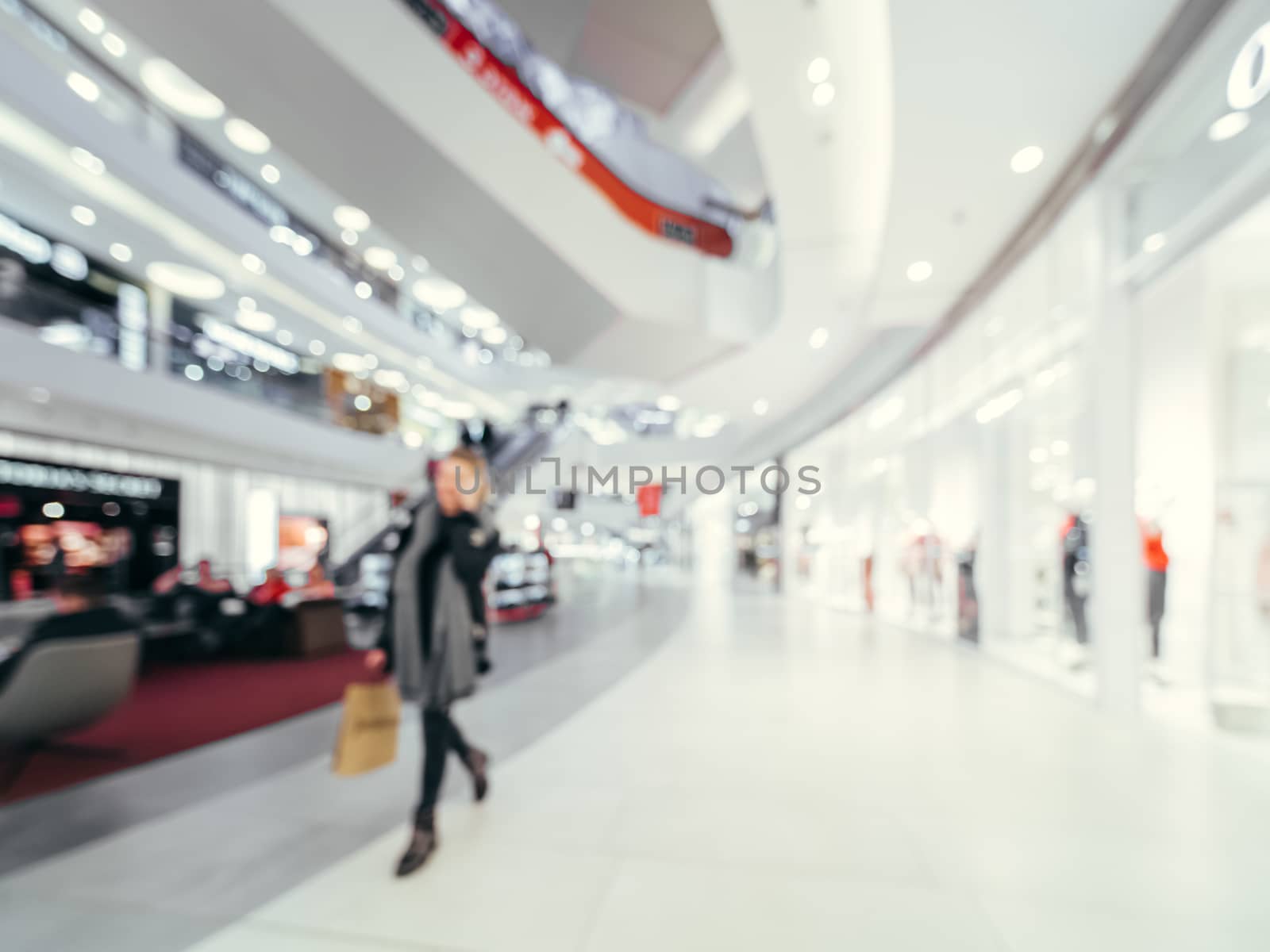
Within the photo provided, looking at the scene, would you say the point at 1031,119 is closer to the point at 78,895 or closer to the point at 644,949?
the point at 644,949

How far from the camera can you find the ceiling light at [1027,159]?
4957mm

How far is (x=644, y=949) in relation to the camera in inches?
74.2

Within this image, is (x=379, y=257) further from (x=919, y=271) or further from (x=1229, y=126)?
(x=1229, y=126)

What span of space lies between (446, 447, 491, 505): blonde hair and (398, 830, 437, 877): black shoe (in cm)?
131

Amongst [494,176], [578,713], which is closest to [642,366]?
[494,176]

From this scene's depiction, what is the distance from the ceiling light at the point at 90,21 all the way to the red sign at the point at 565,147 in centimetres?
563

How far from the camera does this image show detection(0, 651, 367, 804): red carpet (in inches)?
140

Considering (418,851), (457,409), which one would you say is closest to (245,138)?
(457,409)

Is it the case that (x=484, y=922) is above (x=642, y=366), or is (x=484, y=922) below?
below

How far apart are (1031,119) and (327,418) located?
1424 cm

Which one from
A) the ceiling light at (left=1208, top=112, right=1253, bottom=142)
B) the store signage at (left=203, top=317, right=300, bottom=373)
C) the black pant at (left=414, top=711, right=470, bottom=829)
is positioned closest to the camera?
the black pant at (left=414, top=711, right=470, bottom=829)

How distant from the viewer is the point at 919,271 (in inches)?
283

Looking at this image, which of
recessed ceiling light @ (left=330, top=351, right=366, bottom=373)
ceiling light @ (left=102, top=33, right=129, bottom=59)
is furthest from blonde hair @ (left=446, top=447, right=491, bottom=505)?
recessed ceiling light @ (left=330, top=351, right=366, bottom=373)

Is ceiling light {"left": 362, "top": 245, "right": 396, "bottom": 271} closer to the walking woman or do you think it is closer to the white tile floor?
the white tile floor
